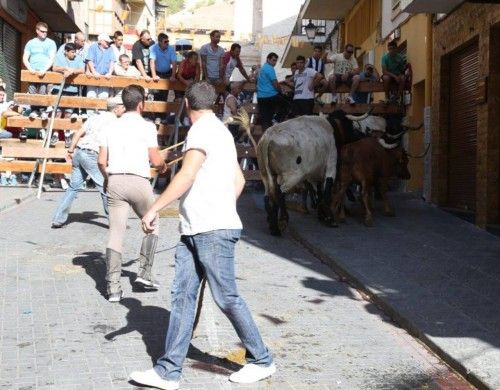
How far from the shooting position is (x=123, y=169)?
7.51 m

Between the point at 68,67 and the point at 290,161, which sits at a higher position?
the point at 68,67

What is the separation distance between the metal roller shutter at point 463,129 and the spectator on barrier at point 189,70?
4955 mm

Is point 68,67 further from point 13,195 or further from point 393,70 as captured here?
point 393,70

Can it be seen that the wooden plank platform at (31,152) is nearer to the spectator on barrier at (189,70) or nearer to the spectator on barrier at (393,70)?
the spectator on barrier at (189,70)

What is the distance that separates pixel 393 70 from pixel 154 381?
13.1 meters

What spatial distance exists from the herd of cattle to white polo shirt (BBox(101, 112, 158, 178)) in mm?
4307

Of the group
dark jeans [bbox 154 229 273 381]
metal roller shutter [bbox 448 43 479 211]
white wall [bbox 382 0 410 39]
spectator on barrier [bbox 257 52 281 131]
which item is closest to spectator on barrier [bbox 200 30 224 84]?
spectator on barrier [bbox 257 52 281 131]

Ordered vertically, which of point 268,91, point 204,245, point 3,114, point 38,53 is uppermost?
point 38,53

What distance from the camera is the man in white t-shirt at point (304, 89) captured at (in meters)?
15.4

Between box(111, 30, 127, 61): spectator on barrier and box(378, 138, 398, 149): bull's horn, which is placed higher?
box(111, 30, 127, 61): spectator on barrier

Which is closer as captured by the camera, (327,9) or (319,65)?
(319,65)

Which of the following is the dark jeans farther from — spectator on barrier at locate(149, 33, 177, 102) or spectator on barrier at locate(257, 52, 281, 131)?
spectator on barrier at locate(149, 33, 177, 102)

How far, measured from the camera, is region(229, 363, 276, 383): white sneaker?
17.6 ft

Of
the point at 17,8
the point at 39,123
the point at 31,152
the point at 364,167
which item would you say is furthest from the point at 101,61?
the point at 17,8
